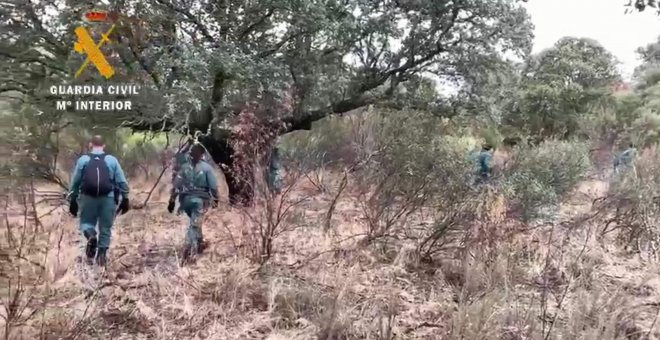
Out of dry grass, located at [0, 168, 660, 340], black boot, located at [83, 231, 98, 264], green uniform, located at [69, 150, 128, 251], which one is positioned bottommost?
dry grass, located at [0, 168, 660, 340]

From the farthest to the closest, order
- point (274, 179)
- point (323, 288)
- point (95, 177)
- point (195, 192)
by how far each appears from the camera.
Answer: point (274, 179) → point (195, 192) → point (95, 177) → point (323, 288)

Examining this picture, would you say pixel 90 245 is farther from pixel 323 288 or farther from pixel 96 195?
pixel 323 288

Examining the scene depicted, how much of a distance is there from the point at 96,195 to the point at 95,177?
17cm

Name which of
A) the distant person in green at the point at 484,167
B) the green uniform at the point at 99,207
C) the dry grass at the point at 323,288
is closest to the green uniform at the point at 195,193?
the dry grass at the point at 323,288

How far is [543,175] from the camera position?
25.3 ft

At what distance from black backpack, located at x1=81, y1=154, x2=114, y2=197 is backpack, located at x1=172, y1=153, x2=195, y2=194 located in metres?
0.74

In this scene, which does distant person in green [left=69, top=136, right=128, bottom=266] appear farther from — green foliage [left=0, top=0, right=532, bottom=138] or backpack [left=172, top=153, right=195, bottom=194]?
green foliage [left=0, top=0, right=532, bottom=138]

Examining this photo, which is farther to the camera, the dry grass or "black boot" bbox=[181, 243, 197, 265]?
"black boot" bbox=[181, 243, 197, 265]

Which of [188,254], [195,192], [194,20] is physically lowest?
[188,254]

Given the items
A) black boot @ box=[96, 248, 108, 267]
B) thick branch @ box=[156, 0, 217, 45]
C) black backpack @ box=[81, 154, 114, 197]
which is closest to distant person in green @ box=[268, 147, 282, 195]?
black backpack @ box=[81, 154, 114, 197]

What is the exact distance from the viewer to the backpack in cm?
530

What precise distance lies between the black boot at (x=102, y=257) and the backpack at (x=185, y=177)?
2.82 feet

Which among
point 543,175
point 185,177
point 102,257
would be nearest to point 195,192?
point 185,177

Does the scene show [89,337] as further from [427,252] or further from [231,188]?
[427,252]
